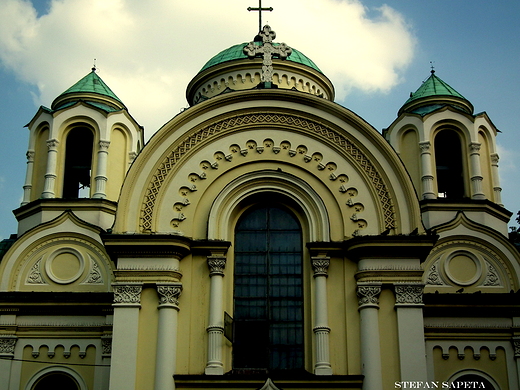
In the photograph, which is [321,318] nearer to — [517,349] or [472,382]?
[472,382]

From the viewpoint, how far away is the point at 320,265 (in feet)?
66.7

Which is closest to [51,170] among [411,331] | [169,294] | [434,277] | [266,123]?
[266,123]

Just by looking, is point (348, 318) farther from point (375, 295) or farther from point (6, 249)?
point (6, 249)

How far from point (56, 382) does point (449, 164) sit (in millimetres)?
15146

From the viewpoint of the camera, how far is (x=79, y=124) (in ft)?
88.2

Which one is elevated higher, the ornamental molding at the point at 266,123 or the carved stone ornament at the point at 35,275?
the ornamental molding at the point at 266,123

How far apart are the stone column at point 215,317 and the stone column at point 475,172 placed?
9.88 meters

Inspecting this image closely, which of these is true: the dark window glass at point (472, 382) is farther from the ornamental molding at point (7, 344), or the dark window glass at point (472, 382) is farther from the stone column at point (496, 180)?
the ornamental molding at point (7, 344)

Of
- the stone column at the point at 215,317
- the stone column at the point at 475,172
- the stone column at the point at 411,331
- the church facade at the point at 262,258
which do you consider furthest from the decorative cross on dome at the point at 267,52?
the stone column at the point at 475,172

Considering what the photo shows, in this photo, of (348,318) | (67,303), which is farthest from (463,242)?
(67,303)

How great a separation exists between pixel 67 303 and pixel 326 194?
880cm

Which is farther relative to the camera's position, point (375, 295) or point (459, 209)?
point (459, 209)

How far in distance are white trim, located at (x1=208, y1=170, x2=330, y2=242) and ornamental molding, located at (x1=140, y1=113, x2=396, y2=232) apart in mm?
1587

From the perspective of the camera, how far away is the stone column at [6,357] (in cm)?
2286
